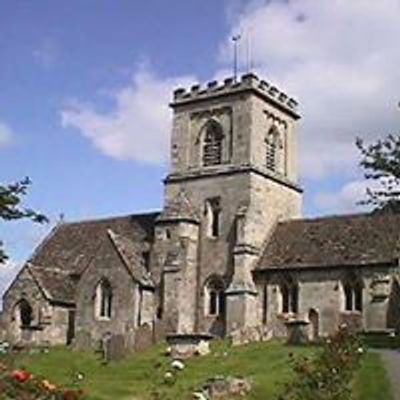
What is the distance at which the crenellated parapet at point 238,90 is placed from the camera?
188 ft

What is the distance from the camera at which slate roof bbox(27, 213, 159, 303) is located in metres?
55.2

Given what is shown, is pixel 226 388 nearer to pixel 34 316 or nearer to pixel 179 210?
pixel 179 210

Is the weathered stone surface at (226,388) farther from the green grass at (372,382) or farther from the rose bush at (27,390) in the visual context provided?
the rose bush at (27,390)

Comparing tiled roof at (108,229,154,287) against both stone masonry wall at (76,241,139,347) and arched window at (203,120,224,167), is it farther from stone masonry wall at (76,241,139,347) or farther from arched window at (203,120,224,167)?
arched window at (203,120,224,167)


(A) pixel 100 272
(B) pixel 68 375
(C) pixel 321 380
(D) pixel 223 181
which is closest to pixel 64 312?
(A) pixel 100 272

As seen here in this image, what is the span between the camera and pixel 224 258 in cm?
5469

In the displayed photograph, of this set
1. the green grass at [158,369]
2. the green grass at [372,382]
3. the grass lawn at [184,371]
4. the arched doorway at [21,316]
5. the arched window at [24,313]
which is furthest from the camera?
the arched window at [24,313]

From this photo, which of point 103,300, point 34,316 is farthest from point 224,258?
point 34,316

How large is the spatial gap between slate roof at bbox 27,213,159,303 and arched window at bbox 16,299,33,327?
1675 mm

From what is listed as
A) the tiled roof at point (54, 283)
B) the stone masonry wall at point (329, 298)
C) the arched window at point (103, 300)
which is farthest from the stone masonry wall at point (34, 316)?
the stone masonry wall at point (329, 298)

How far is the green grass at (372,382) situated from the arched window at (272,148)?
27992 millimetres

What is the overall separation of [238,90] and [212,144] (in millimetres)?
3739

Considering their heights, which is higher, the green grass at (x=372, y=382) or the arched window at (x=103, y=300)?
the arched window at (x=103, y=300)

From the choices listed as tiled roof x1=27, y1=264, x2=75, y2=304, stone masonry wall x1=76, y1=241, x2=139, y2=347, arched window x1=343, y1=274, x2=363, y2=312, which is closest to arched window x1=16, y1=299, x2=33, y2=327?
tiled roof x1=27, y1=264, x2=75, y2=304
